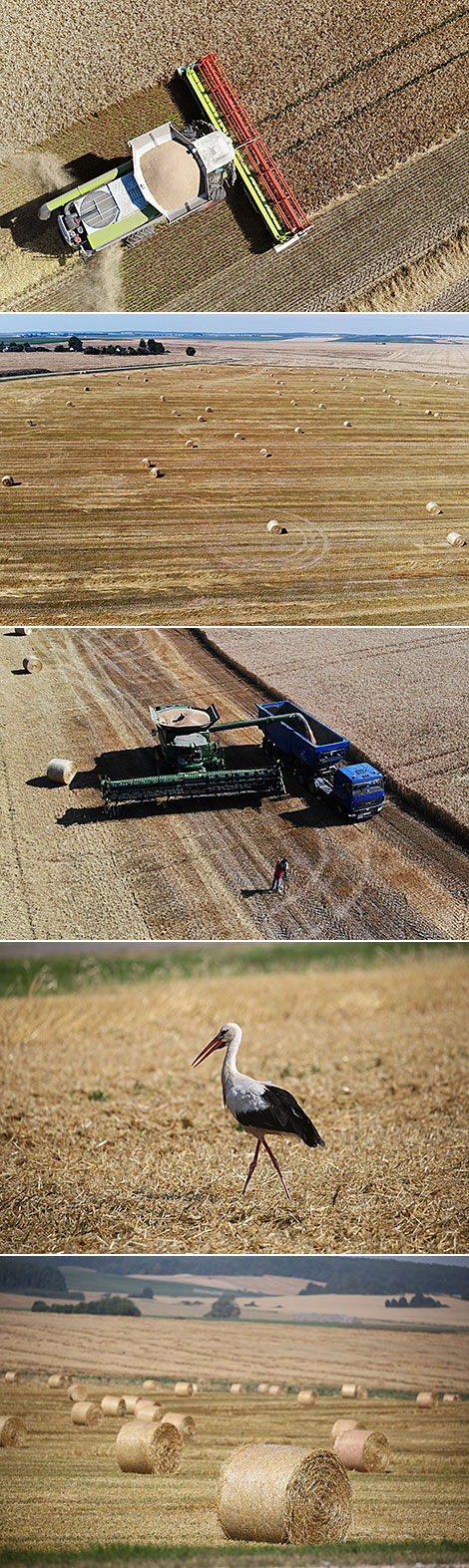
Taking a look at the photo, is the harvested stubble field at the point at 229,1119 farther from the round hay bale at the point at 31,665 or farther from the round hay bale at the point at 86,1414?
the round hay bale at the point at 31,665

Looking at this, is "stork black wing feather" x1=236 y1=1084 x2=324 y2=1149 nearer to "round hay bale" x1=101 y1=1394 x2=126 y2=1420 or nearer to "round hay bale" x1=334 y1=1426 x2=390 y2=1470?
"round hay bale" x1=334 y1=1426 x2=390 y2=1470

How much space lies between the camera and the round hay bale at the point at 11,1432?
4.64m

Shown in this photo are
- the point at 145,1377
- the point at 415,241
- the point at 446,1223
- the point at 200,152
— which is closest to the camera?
the point at 200,152

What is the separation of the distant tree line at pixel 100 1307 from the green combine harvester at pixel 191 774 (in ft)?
9.35

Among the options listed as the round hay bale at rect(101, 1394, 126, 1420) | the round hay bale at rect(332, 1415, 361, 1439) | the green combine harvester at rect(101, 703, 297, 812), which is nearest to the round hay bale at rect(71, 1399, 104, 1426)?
the round hay bale at rect(101, 1394, 126, 1420)

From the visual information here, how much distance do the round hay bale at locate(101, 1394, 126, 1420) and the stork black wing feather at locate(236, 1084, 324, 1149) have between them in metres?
2.06

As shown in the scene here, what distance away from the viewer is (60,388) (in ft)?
11.6

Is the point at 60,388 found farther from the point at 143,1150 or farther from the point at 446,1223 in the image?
the point at 446,1223

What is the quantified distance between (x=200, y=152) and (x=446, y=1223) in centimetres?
375

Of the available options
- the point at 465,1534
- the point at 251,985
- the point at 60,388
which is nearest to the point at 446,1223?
the point at 465,1534

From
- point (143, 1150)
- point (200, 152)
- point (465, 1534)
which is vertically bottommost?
point (465, 1534)

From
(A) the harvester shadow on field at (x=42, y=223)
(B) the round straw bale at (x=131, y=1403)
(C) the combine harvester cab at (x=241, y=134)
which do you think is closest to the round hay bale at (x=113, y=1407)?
(B) the round straw bale at (x=131, y=1403)

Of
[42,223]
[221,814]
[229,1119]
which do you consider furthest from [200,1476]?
[42,223]

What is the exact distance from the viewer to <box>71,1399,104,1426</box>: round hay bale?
4852mm
